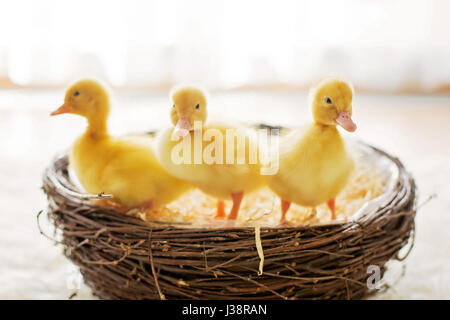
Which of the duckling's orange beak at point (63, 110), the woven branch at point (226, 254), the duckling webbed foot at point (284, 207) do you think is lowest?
the woven branch at point (226, 254)

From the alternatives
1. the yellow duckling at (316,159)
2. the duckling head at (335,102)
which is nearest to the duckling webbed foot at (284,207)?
the yellow duckling at (316,159)

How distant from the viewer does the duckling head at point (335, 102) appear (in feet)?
2.18

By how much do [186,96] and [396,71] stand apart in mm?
1541

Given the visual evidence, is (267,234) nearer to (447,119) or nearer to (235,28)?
(235,28)

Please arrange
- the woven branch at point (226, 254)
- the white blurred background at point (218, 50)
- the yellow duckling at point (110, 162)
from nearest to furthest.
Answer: the woven branch at point (226, 254), the yellow duckling at point (110, 162), the white blurred background at point (218, 50)

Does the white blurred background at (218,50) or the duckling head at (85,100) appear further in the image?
the white blurred background at (218,50)

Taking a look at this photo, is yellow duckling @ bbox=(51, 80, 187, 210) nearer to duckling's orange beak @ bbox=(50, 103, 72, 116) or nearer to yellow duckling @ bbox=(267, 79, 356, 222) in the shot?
duckling's orange beak @ bbox=(50, 103, 72, 116)

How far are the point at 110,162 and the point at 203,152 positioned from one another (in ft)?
0.52

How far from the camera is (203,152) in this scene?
70 cm

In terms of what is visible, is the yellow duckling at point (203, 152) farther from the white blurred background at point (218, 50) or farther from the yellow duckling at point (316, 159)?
the white blurred background at point (218, 50)

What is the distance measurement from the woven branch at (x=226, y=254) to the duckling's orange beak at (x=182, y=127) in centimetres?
12

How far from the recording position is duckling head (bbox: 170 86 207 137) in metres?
0.67

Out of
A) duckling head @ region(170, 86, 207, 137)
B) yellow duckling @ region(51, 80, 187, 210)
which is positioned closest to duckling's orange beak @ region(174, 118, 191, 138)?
duckling head @ region(170, 86, 207, 137)

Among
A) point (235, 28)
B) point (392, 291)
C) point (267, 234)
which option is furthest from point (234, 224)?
point (235, 28)
